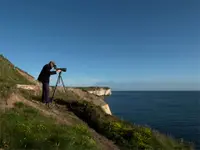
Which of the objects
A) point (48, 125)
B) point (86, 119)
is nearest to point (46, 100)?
point (86, 119)

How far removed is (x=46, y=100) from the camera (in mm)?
19016

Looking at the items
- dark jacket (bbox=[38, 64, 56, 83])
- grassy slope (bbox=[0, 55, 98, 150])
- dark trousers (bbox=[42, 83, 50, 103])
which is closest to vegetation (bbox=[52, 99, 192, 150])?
dark trousers (bbox=[42, 83, 50, 103])

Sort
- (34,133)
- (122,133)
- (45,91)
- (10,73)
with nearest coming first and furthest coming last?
(34,133) < (122,133) < (45,91) < (10,73)

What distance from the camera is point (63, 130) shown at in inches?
510

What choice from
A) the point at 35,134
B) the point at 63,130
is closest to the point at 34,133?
the point at 35,134

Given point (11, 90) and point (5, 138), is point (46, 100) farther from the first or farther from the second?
point (5, 138)

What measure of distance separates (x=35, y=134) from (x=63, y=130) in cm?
170

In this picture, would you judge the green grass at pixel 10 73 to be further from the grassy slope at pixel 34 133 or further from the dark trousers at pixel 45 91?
the grassy slope at pixel 34 133

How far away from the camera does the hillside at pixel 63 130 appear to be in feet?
36.8

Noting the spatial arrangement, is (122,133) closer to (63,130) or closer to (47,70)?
(63,130)

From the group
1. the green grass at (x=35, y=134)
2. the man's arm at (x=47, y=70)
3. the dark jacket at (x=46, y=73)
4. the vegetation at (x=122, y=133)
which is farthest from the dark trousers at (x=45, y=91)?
the green grass at (x=35, y=134)

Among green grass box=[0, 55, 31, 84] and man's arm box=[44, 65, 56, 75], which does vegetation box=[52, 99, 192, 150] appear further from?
green grass box=[0, 55, 31, 84]

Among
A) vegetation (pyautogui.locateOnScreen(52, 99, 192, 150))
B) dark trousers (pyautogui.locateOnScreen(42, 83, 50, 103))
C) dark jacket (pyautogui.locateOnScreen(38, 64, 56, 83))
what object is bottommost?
vegetation (pyautogui.locateOnScreen(52, 99, 192, 150))

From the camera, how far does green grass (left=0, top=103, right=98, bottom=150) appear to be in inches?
423
